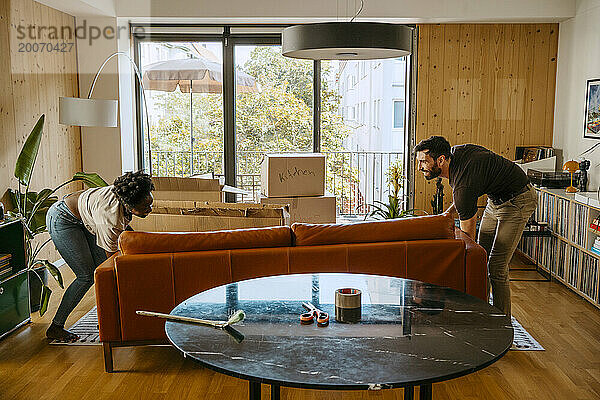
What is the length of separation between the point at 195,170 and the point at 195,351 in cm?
521

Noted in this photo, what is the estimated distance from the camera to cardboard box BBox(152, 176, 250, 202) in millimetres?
5090

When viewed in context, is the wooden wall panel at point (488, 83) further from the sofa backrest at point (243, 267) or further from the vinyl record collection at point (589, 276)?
the sofa backrest at point (243, 267)

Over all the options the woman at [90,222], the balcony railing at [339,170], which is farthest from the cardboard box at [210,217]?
the balcony railing at [339,170]

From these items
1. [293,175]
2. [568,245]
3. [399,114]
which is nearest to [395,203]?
[293,175]

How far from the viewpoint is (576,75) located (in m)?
6.02

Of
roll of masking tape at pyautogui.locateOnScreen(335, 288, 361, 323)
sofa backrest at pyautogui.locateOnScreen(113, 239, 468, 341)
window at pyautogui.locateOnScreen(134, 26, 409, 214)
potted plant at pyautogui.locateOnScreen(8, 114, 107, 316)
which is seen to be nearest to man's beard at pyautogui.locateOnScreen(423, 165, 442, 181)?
sofa backrest at pyautogui.locateOnScreen(113, 239, 468, 341)

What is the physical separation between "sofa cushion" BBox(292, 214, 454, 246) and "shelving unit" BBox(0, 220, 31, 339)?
1.91 m

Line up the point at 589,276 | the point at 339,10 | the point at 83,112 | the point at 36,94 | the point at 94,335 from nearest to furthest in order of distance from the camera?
the point at 94,335, the point at 589,276, the point at 83,112, the point at 36,94, the point at 339,10

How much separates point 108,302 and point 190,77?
4.07 m

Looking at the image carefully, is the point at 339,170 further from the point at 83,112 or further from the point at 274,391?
the point at 274,391

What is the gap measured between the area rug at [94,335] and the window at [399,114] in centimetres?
332

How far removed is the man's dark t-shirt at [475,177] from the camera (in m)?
3.53

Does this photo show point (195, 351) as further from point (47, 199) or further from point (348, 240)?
point (47, 199)

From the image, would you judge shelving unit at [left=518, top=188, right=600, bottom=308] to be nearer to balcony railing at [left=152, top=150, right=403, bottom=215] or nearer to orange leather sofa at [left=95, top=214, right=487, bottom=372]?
orange leather sofa at [left=95, top=214, right=487, bottom=372]
